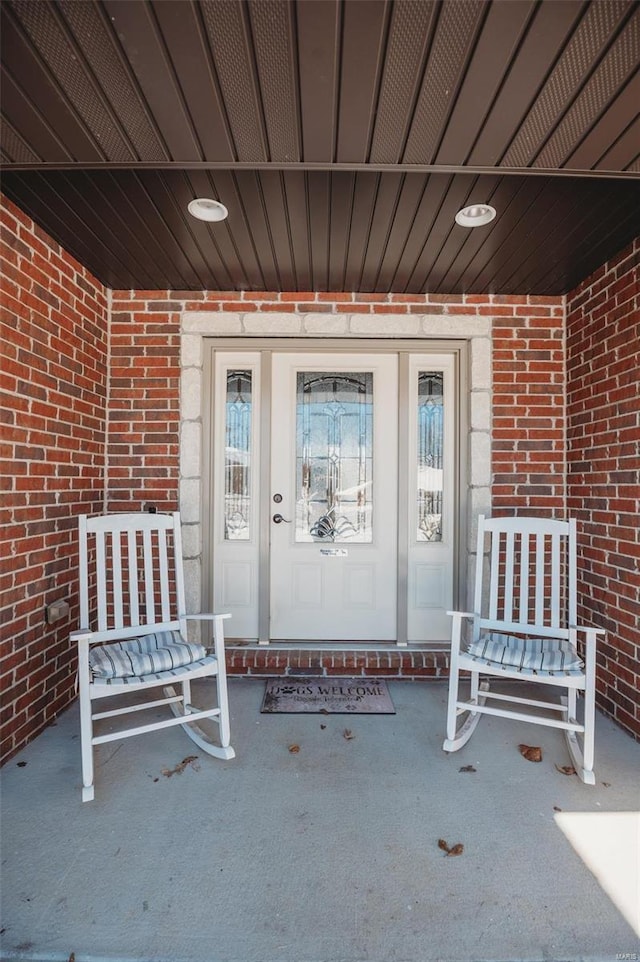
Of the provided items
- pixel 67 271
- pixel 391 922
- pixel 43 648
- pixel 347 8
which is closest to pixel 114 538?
pixel 43 648

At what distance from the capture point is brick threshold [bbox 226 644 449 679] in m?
2.90

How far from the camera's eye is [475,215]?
2.09 m

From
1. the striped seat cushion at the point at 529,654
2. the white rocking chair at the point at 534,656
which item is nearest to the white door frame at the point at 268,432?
the white rocking chair at the point at 534,656

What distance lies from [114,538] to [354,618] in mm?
1615

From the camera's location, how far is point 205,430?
3016mm

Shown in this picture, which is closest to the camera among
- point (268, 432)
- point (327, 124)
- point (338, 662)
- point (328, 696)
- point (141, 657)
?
point (327, 124)

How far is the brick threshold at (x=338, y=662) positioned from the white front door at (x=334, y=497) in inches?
5.6

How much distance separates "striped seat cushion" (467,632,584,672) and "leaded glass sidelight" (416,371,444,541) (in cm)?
97

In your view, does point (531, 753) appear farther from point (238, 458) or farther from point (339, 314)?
point (339, 314)

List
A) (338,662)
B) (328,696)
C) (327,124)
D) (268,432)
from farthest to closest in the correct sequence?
(268,432) → (338,662) → (328,696) → (327,124)

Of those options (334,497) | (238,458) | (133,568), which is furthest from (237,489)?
(133,568)

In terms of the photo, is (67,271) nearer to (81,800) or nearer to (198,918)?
(81,800)

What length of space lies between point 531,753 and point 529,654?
0.47 m

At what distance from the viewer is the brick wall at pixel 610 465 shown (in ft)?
7.77
